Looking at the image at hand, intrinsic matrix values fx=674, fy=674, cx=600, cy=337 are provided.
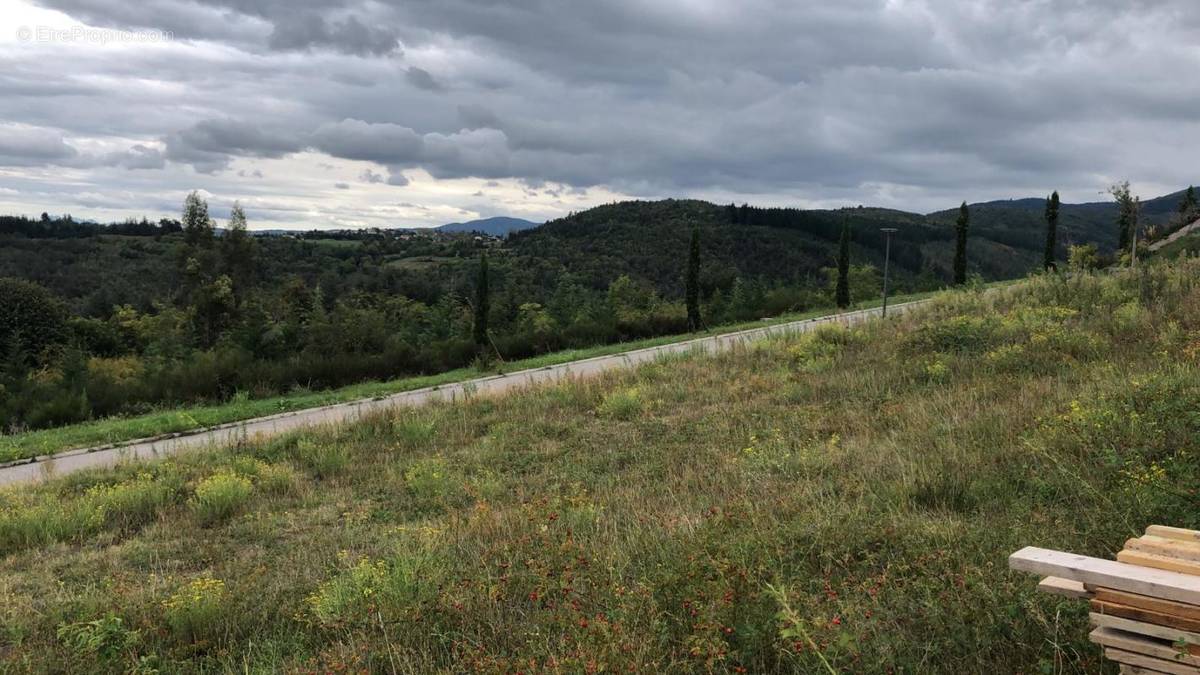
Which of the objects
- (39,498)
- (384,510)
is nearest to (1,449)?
(39,498)

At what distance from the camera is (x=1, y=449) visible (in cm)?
1138

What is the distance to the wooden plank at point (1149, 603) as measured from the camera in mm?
2566

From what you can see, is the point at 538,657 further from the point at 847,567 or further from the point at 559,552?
the point at 847,567

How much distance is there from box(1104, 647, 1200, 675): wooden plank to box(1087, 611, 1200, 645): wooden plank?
0.09 metres

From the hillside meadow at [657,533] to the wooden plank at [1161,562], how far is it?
318 millimetres

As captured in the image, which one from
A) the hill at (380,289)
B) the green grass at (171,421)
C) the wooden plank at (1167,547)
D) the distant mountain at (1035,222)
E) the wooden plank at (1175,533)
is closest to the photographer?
the wooden plank at (1167,547)

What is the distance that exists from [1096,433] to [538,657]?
482 centimetres

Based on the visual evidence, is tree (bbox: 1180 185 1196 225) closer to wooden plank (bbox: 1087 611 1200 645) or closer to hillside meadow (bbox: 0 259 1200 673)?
hillside meadow (bbox: 0 259 1200 673)

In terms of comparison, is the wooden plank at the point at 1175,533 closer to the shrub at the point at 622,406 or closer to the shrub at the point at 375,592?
the shrub at the point at 375,592

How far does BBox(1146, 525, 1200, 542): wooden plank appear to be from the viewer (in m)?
3.29

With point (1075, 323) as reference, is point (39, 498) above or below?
below

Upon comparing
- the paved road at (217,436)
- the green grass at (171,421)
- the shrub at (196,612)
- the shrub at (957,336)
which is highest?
the shrub at (957,336)

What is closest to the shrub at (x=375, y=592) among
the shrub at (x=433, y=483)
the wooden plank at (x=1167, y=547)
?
the shrub at (x=433, y=483)

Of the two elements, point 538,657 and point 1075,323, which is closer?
point 538,657
